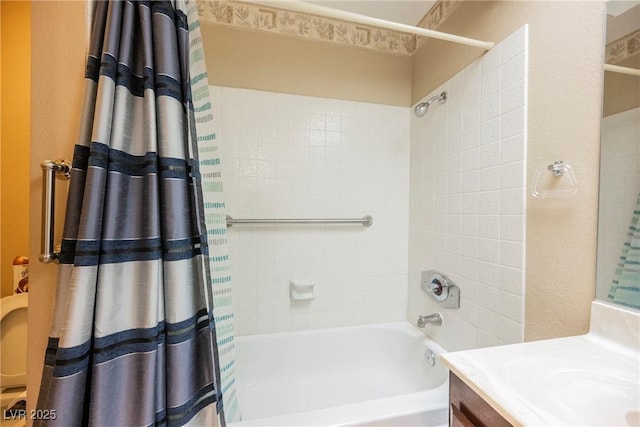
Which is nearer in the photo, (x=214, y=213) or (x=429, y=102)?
(x=214, y=213)

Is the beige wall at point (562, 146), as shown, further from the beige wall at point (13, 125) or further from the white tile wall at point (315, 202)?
the beige wall at point (13, 125)

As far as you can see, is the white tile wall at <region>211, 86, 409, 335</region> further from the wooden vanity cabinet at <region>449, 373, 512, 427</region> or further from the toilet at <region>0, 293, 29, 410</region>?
the wooden vanity cabinet at <region>449, 373, 512, 427</region>

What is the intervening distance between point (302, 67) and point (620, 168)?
154 centimetres

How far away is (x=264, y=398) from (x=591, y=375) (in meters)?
1.46

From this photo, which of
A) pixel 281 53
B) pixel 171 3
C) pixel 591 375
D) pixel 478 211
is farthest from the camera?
pixel 281 53

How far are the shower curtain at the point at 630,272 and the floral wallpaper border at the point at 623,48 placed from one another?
0.40m

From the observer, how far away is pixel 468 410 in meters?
0.66

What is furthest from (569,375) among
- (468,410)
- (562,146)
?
(562,146)

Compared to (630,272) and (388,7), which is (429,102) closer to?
(388,7)

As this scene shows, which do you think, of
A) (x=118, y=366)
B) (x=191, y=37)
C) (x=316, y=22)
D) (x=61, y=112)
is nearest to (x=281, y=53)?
(x=316, y=22)

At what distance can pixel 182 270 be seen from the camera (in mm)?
715

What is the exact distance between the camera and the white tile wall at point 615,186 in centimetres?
74

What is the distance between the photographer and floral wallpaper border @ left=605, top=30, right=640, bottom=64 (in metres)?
0.74

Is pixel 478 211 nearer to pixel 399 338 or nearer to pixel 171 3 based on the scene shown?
pixel 399 338
